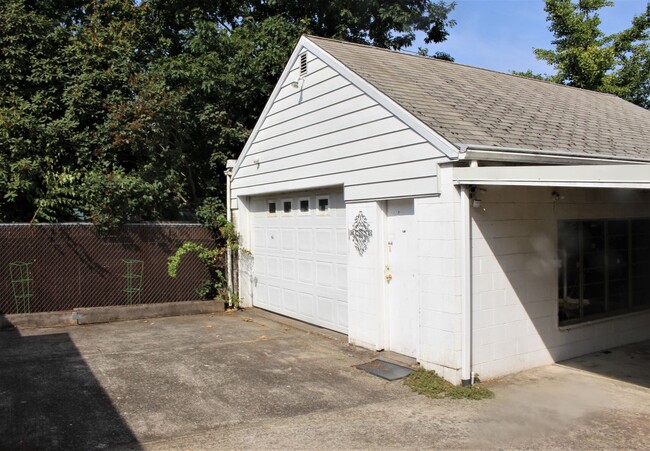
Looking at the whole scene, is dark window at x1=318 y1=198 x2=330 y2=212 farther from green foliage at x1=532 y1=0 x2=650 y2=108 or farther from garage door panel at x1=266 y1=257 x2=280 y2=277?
green foliage at x1=532 y1=0 x2=650 y2=108

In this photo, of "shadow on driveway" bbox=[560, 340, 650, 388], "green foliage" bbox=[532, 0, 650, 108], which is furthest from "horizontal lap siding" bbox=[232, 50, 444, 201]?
"green foliage" bbox=[532, 0, 650, 108]

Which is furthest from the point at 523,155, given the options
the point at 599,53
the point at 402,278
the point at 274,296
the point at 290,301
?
the point at 599,53

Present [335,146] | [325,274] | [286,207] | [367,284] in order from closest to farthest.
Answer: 1. [367,284]
2. [335,146]
3. [325,274]
4. [286,207]

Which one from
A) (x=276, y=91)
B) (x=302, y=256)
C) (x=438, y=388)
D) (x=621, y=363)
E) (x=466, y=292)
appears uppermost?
(x=276, y=91)

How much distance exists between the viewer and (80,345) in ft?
27.6

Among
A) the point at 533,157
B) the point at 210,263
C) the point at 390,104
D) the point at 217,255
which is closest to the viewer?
the point at 533,157

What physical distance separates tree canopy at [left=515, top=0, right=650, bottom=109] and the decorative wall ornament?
1480 cm

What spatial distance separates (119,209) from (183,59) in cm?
533

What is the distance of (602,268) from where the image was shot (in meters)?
8.18

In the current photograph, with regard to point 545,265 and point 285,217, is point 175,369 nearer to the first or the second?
point 285,217

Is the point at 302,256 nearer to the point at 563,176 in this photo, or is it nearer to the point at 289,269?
the point at 289,269

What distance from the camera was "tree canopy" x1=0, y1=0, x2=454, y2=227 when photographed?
11.2m

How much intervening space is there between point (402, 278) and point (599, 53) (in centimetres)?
1570

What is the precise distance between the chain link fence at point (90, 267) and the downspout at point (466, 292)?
721cm
